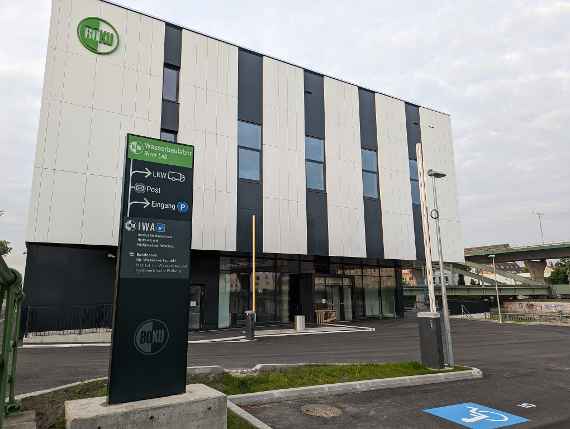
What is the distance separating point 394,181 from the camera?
103 feet

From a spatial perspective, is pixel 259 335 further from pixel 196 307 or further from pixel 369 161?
pixel 369 161

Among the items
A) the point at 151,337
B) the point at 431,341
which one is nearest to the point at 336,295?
the point at 431,341

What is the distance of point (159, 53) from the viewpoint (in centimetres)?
2336

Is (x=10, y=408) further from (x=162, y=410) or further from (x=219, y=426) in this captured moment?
(x=219, y=426)

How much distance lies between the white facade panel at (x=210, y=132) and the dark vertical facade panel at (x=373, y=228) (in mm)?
10452

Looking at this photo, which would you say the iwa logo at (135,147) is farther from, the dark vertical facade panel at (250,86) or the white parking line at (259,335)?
the dark vertical facade panel at (250,86)

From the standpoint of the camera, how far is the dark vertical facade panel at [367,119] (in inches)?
1206

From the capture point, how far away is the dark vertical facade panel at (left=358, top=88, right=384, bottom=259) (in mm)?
29156

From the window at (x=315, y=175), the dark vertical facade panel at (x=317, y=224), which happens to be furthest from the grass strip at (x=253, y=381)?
the window at (x=315, y=175)

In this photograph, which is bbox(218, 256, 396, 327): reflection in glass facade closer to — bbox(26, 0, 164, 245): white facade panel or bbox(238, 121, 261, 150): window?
bbox(238, 121, 261, 150): window

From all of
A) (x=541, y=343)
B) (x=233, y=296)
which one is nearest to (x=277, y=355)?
(x=233, y=296)

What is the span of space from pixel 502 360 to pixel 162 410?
12.9 meters

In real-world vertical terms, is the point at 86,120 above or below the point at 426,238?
above

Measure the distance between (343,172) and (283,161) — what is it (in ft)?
16.5
